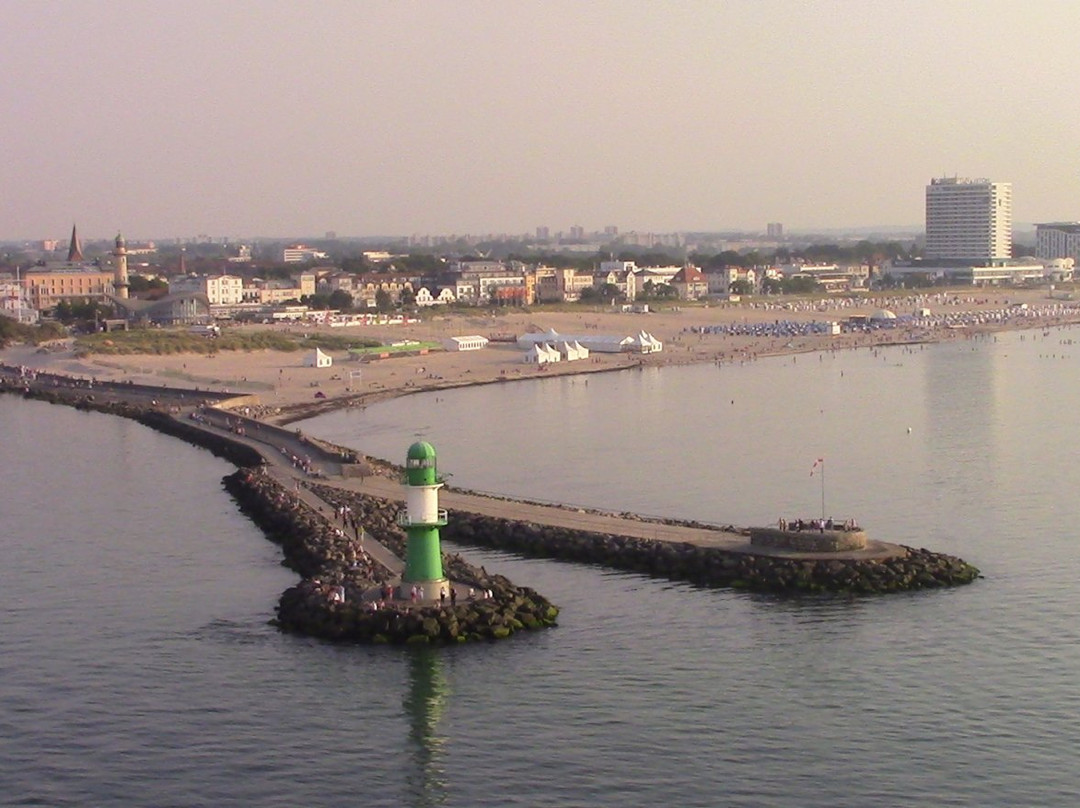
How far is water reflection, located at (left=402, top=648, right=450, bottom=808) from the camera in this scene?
8.41 meters

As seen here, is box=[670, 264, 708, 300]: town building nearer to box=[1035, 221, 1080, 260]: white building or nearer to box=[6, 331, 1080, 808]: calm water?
box=[1035, 221, 1080, 260]: white building

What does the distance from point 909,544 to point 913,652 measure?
10.8ft

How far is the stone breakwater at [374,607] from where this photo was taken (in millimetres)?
10875

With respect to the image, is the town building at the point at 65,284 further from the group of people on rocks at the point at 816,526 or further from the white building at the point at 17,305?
the group of people on rocks at the point at 816,526

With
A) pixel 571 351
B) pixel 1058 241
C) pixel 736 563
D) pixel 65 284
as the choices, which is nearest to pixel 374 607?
pixel 736 563

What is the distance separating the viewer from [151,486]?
60.0 ft

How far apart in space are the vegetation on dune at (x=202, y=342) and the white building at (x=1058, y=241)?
6032 cm

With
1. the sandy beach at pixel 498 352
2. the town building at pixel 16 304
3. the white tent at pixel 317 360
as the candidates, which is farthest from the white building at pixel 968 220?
the white tent at pixel 317 360

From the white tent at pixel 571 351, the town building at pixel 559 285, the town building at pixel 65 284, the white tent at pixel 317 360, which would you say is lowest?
the white tent at pixel 571 351

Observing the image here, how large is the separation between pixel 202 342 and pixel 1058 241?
66.3 metres

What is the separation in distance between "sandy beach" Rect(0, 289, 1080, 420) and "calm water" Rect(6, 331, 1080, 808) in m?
10.7

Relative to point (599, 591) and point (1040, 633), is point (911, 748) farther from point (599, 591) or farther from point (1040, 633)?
point (599, 591)

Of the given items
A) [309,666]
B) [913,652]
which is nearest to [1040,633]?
[913,652]

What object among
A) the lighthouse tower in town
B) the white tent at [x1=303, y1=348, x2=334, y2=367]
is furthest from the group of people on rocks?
the white tent at [x1=303, y1=348, x2=334, y2=367]
